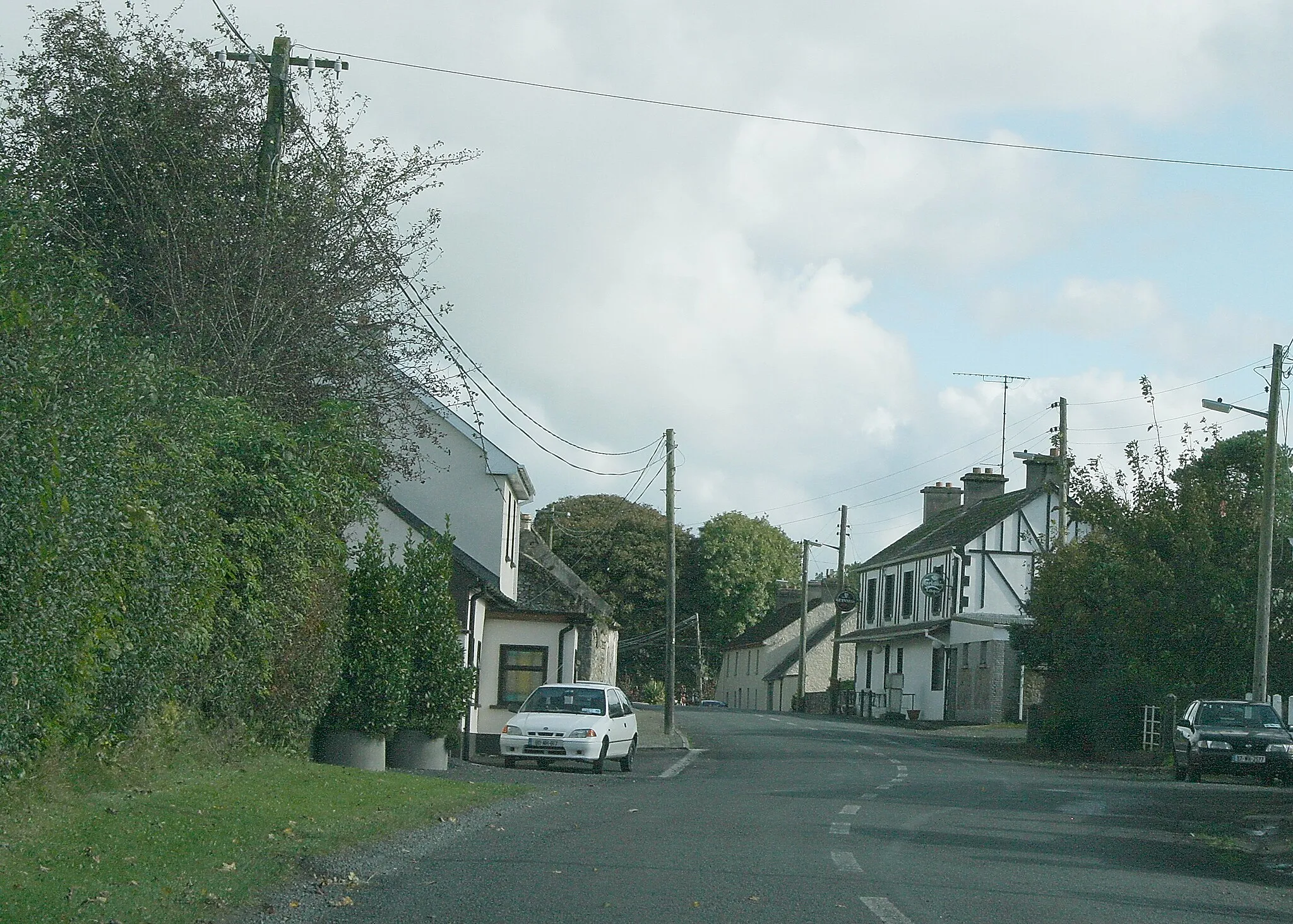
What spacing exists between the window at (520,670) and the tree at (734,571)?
52720 mm

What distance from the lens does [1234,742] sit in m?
27.4

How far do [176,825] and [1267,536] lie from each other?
24.2 m

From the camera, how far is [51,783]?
40.9 feet

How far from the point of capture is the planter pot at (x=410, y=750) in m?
23.8

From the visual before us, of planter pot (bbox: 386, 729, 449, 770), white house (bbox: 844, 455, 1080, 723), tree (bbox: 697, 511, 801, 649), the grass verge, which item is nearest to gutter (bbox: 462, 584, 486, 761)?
planter pot (bbox: 386, 729, 449, 770)

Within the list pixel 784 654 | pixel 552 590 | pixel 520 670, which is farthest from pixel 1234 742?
pixel 784 654

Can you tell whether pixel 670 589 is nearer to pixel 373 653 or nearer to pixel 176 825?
pixel 373 653

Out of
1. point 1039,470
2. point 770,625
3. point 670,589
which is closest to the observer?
point 670,589

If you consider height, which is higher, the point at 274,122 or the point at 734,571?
the point at 274,122

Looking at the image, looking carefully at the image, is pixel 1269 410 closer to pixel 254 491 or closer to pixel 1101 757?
pixel 1101 757

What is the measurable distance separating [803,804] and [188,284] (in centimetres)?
1115

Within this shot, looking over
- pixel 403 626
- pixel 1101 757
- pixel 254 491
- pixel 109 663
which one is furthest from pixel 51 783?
pixel 1101 757

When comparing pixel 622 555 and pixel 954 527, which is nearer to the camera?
pixel 954 527

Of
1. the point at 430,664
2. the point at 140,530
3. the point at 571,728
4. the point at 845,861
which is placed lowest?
the point at 571,728
